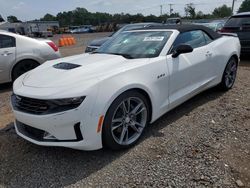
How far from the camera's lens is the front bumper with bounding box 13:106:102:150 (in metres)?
2.65

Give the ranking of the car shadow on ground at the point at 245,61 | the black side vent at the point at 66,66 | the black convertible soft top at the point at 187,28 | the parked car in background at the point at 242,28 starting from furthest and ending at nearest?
1. the parked car in background at the point at 242,28
2. the car shadow on ground at the point at 245,61
3. the black convertible soft top at the point at 187,28
4. the black side vent at the point at 66,66

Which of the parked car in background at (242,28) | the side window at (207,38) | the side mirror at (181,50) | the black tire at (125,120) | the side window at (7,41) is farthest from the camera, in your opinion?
the parked car in background at (242,28)

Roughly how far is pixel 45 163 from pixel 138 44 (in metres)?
2.11

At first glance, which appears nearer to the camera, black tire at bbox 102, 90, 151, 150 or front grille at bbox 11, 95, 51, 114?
front grille at bbox 11, 95, 51, 114

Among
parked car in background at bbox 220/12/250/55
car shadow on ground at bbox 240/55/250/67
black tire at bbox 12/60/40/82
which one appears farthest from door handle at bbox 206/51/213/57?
parked car in background at bbox 220/12/250/55

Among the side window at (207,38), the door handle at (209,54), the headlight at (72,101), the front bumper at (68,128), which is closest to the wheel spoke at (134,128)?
the front bumper at (68,128)

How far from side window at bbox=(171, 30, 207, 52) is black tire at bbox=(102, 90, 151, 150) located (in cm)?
110

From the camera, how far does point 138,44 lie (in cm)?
391

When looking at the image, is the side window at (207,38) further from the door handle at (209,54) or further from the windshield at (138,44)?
the windshield at (138,44)

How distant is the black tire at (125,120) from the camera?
288 centimetres

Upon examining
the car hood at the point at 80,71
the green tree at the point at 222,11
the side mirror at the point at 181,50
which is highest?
the side mirror at the point at 181,50

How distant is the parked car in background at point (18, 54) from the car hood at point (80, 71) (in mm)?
2808

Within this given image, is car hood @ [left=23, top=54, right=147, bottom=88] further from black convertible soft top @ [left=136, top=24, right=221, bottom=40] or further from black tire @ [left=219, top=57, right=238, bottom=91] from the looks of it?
black tire @ [left=219, top=57, right=238, bottom=91]

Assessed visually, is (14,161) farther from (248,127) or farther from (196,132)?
(248,127)
